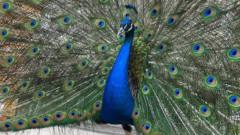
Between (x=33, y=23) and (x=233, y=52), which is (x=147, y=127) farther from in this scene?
(x=33, y=23)

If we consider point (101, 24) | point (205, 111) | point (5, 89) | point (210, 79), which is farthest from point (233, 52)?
point (5, 89)

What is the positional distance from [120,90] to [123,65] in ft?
0.67

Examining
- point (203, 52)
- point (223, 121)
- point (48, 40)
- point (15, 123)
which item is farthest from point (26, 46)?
point (223, 121)

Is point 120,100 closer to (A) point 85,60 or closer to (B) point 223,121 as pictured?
(A) point 85,60

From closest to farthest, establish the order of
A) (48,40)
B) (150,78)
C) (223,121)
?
(223,121) < (150,78) < (48,40)

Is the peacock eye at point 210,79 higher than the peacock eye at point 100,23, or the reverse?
the peacock eye at point 100,23

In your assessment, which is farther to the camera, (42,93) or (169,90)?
(42,93)

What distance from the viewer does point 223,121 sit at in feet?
10.2

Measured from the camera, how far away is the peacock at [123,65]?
122 inches

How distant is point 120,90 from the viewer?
3289 millimetres

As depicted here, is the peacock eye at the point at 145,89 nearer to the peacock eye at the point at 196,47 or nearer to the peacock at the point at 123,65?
the peacock at the point at 123,65

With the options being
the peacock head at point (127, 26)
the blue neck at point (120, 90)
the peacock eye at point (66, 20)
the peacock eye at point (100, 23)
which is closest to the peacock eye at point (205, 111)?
the blue neck at point (120, 90)

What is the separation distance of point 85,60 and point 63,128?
67 cm

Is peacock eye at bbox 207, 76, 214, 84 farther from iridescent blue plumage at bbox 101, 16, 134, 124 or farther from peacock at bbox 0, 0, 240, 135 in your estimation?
iridescent blue plumage at bbox 101, 16, 134, 124
